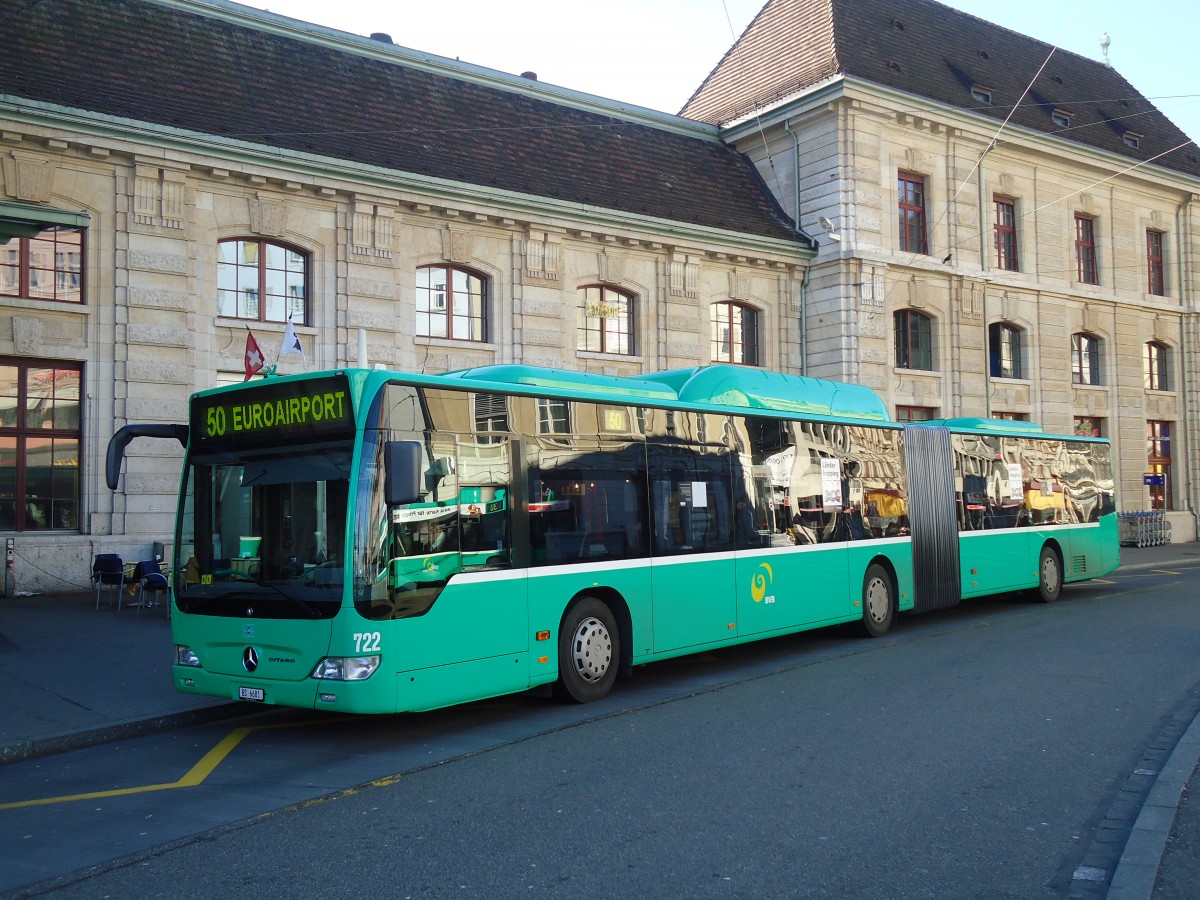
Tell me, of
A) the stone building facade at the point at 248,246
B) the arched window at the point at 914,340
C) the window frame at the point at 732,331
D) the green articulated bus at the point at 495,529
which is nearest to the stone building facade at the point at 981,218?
the arched window at the point at 914,340

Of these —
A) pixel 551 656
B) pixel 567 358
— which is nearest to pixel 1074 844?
pixel 551 656

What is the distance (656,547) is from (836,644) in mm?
4205

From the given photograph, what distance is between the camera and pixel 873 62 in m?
29.4

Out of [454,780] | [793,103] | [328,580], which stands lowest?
[454,780]

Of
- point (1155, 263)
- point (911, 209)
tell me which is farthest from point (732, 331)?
point (1155, 263)

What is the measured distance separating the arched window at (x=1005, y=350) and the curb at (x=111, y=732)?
2640cm

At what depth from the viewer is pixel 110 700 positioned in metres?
9.89

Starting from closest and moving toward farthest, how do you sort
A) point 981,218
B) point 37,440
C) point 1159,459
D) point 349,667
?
point 349,667
point 37,440
point 981,218
point 1159,459

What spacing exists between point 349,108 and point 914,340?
15.8 m

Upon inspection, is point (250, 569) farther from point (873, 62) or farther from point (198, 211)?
point (873, 62)

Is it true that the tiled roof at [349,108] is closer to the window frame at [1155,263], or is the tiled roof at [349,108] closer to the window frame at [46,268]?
the window frame at [46,268]

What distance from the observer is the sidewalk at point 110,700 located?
5.36 m

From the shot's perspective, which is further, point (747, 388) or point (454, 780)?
point (747, 388)

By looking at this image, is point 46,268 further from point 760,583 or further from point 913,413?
point 913,413
